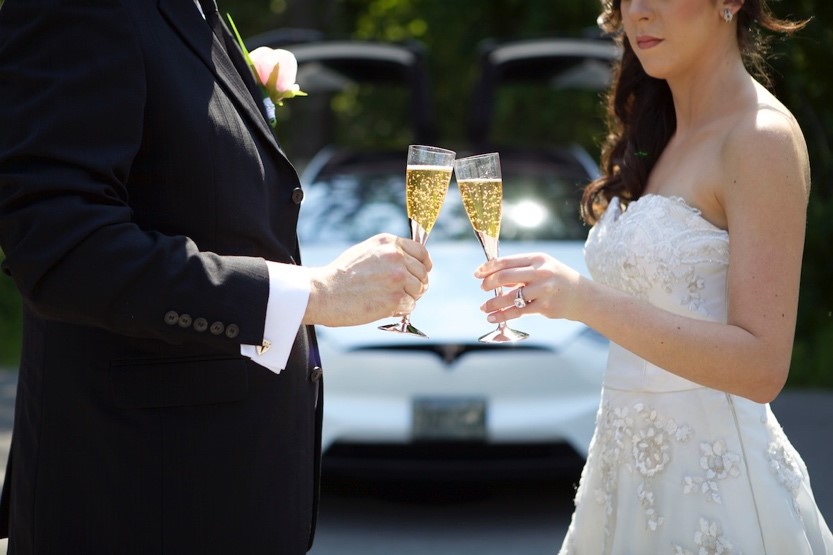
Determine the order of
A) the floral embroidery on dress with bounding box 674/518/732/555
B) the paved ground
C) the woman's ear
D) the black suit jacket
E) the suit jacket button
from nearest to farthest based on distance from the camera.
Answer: the black suit jacket → the suit jacket button → the floral embroidery on dress with bounding box 674/518/732/555 → the woman's ear → the paved ground

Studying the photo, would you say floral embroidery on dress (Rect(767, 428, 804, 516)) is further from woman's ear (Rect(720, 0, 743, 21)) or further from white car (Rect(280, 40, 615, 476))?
white car (Rect(280, 40, 615, 476))

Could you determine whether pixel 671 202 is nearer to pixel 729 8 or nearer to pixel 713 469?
pixel 729 8

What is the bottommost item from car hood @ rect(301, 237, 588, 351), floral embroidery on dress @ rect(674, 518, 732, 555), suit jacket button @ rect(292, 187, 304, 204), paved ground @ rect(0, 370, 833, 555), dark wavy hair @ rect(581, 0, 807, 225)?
paved ground @ rect(0, 370, 833, 555)

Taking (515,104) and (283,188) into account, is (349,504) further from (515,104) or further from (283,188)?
(515,104)

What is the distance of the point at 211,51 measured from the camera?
200cm

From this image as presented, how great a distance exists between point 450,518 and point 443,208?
175cm

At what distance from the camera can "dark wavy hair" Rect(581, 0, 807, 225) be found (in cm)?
278

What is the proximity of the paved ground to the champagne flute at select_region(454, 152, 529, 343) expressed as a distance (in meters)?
2.68

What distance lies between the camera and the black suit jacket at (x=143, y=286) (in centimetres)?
170

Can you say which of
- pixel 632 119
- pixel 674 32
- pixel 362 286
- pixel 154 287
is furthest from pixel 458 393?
pixel 154 287

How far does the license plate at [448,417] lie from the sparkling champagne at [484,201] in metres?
2.61

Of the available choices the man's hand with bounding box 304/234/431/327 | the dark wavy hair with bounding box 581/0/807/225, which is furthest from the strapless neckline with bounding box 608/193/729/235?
the man's hand with bounding box 304/234/431/327

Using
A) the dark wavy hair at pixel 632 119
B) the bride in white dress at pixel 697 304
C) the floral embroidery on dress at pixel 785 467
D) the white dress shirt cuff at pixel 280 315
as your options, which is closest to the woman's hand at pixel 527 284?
the bride in white dress at pixel 697 304

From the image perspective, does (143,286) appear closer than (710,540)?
Yes
